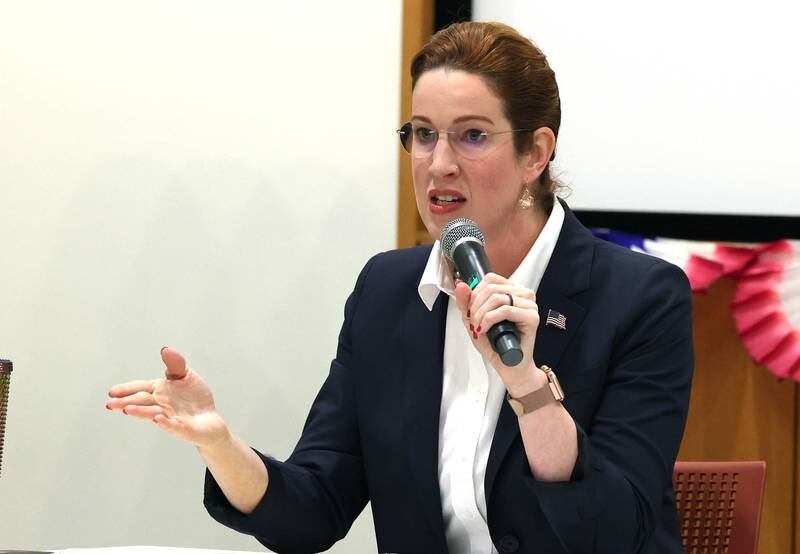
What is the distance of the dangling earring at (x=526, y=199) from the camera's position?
200 centimetres

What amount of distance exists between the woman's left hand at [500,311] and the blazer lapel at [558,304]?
10.8 inches

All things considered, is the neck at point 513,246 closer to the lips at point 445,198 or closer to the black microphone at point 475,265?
the lips at point 445,198

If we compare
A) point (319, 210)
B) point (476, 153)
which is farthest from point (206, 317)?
point (476, 153)

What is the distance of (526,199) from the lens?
6.60ft

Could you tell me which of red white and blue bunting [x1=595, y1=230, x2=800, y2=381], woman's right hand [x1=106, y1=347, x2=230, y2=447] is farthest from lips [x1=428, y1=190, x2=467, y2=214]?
red white and blue bunting [x1=595, y1=230, x2=800, y2=381]

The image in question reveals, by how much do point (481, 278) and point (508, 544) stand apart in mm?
531

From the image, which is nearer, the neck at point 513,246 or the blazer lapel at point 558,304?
the blazer lapel at point 558,304

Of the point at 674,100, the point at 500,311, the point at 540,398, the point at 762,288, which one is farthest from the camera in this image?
the point at 674,100

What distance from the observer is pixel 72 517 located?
10.8ft

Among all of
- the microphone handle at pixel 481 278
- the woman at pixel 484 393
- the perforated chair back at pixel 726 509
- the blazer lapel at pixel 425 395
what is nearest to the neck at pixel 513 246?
the woman at pixel 484 393

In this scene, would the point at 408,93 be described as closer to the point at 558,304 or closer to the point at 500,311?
the point at 558,304

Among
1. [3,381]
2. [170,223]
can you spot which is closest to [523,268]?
[3,381]

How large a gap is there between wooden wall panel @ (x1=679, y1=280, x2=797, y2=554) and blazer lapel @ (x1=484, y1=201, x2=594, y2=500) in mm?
975

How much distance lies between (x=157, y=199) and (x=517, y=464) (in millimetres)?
1808
